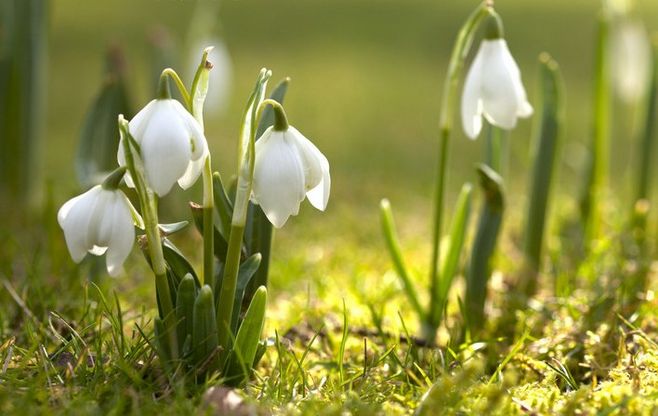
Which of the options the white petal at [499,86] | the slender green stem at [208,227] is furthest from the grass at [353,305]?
the white petal at [499,86]

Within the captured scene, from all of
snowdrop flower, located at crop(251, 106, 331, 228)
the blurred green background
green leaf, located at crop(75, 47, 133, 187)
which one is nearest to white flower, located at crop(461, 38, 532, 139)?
snowdrop flower, located at crop(251, 106, 331, 228)

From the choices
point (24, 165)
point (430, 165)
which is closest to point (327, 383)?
point (24, 165)

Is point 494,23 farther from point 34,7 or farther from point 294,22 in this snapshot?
point 294,22

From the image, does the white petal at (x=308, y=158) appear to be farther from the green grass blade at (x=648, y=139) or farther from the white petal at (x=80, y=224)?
the green grass blade at (x=648, y=139)

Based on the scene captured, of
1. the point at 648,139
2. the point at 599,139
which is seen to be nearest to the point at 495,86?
the point at 599,139

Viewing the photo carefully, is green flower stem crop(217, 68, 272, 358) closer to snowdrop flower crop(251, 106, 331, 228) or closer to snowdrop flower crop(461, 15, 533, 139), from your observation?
snowdrop flower crop(251, 106, 331, 228)

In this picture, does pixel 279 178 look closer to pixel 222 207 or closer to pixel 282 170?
pixel 282 170
